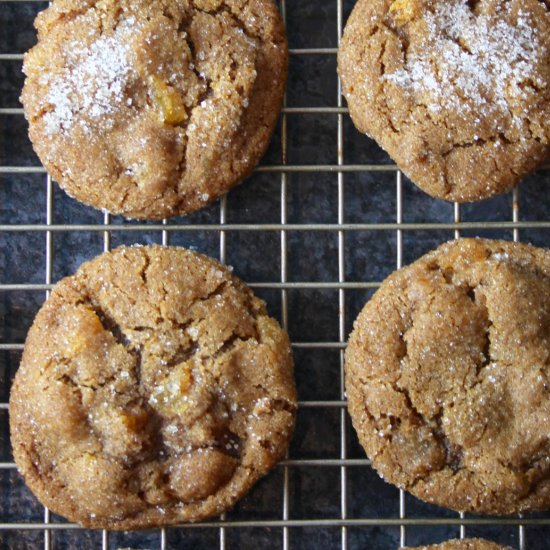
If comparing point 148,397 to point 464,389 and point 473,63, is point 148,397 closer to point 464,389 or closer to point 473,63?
point 464,389

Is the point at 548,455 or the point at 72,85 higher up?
the point at 72,85

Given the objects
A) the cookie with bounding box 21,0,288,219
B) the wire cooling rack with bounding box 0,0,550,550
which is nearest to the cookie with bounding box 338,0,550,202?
the wire cooling rack with bounding box 0,0,550,550

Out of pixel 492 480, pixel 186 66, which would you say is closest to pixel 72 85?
pixel 186 66

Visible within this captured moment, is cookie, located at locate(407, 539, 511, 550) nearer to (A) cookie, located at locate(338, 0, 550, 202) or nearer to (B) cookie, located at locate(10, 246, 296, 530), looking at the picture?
(B) cookie, located at locate(10, 246, 296, 530)

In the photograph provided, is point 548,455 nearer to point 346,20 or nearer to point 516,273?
point 516,273

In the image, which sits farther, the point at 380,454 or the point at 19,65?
the point at 19,65

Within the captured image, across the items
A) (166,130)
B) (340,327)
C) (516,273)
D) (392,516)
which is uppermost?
(166,130)

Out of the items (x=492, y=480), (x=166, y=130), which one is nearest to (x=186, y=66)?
(x=166, y=130)

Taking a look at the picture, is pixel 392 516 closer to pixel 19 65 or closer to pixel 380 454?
pixel 380 454
